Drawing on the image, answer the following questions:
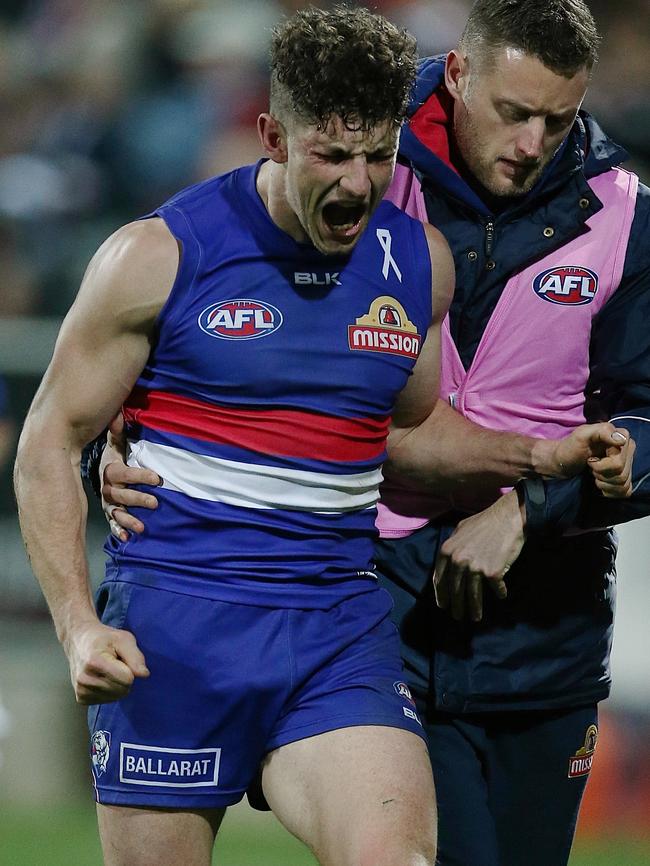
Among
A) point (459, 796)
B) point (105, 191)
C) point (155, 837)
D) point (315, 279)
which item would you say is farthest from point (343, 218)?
point (105, 191)

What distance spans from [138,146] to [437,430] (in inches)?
181

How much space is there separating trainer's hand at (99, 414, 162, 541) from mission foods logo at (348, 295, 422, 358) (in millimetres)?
492

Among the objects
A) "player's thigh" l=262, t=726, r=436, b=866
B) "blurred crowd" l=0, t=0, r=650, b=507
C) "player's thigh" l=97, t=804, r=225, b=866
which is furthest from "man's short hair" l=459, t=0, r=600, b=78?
"blurred crowd" l=0, t=0, r=650, b=507

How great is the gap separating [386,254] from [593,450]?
59 cm

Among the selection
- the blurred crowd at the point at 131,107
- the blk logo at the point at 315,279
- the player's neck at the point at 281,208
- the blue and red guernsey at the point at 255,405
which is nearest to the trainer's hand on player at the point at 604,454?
the blue and red guernsey at the point at 255,405

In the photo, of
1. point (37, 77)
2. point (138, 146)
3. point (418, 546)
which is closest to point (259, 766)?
point (418, 546)

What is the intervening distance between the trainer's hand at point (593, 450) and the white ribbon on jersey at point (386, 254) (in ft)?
1.64

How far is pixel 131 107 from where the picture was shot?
771 cm

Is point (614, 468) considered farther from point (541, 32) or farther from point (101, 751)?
point (101, 751)

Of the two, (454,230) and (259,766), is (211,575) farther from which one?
(454,230)

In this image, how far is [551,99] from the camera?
317 cm

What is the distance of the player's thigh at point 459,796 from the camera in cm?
350

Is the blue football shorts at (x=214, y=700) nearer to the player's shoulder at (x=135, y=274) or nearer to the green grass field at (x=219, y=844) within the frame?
the player's shoulder at (x=135, y=274)

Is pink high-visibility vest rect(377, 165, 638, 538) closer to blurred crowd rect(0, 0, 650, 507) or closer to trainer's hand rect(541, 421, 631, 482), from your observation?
trainer's hand rect(541, 421, 631, 482)
